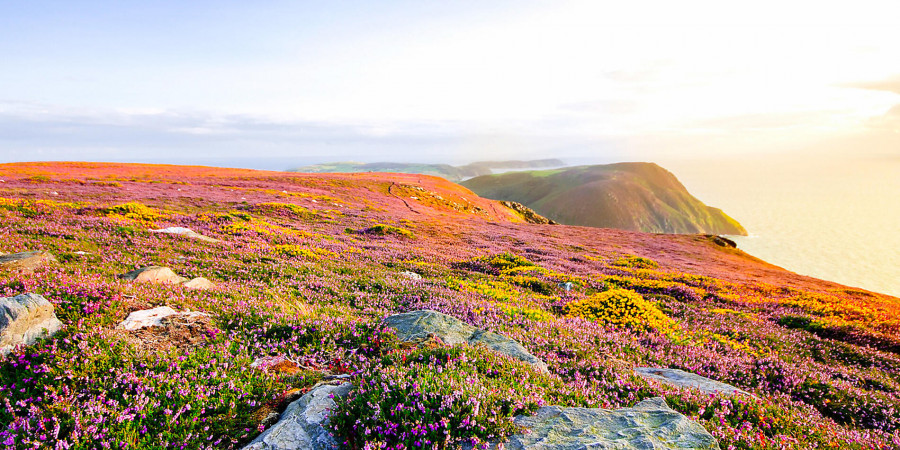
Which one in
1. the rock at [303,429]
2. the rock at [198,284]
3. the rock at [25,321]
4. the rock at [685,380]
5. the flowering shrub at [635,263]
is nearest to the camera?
the rock at [303,429]

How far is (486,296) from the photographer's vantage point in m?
12.9

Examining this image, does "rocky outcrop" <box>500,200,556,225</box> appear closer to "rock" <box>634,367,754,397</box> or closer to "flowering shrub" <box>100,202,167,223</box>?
"flowering shrub" <box>100,202,167,223</box>

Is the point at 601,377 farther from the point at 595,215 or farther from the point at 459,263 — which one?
the point at 595,215

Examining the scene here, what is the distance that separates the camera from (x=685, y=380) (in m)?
7.45

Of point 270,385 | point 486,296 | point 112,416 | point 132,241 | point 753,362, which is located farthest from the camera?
point 132,241

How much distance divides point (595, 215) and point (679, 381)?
19168 centimetres

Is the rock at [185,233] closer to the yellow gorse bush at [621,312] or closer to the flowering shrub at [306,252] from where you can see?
the flowering shrub at [306,252]

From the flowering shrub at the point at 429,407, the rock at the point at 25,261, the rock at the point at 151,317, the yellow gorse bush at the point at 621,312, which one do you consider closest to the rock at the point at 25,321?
the rock at the point at 151,317

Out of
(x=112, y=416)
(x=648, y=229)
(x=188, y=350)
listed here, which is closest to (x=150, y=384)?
(x=112, y=416)

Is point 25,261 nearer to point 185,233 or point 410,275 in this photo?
point 185,233

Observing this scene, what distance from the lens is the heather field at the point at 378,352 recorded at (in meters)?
4.16

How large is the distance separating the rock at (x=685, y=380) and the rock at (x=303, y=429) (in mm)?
6120

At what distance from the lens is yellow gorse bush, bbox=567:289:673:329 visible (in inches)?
454

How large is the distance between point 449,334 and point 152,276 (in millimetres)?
7569
